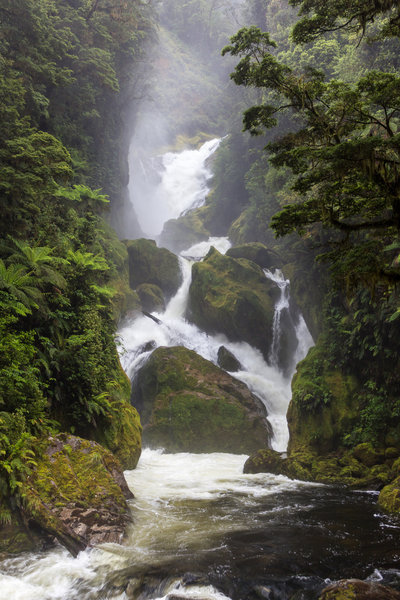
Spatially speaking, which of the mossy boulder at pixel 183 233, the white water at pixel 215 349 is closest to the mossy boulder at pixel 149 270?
the white water at pixel 215 349

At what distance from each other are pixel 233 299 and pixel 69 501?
55.2 feet

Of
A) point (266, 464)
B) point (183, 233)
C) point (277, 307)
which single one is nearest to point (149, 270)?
point (277, 307)

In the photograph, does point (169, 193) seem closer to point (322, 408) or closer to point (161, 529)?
point (322, 408)

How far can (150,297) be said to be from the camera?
80.1 feet

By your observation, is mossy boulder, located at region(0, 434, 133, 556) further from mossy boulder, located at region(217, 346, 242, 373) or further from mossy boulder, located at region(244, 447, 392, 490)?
mossy boulder, located at region(217, 346, 242, 373)

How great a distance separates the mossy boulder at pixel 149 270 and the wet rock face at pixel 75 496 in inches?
730

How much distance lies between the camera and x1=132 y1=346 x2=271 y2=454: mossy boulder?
51.5ft

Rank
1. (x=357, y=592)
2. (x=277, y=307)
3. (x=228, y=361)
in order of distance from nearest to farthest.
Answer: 1. (x=357, y=592)
2. (x=228, y=361)
3. (x=277, y=307)

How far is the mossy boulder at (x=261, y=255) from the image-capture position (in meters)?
26.1

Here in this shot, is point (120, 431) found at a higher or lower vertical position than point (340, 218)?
lower

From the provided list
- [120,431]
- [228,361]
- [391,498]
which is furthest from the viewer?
[228,361]

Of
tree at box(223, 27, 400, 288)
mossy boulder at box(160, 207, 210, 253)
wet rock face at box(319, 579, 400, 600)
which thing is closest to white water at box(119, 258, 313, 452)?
wet rock face at box(319, 579, 400, 600)

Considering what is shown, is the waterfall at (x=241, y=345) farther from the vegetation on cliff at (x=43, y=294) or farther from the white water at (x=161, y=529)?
the white water at (x=161, y=529)

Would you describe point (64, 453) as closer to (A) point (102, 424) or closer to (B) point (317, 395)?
(A) point (102, 424)
